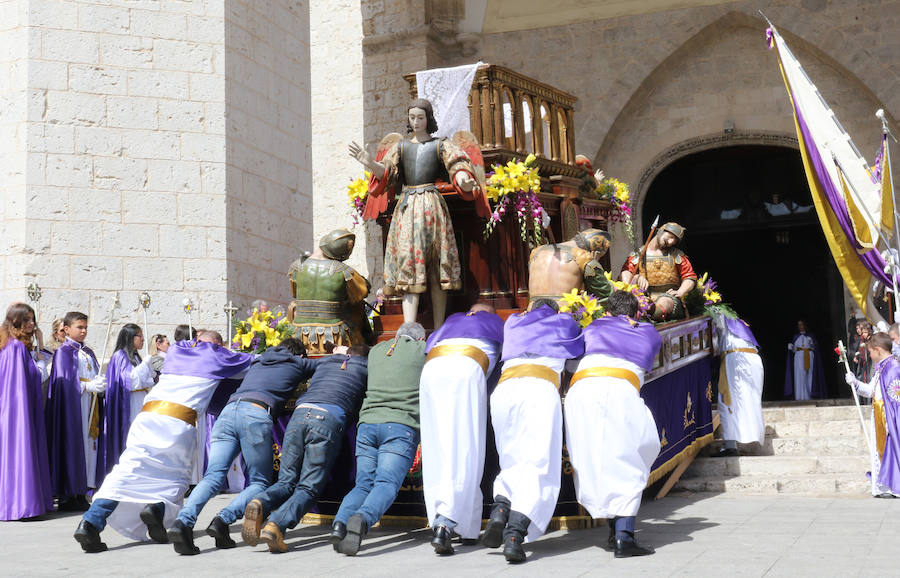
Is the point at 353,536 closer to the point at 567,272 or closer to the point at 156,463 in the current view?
the point at 156,463

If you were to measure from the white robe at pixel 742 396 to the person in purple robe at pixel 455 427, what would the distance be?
345 cm

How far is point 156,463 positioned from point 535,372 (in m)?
2.47

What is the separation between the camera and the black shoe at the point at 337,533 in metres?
5.65

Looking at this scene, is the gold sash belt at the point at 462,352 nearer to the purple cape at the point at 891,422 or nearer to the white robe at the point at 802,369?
the purple cape at the point at 891,422

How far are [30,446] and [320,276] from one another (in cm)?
262

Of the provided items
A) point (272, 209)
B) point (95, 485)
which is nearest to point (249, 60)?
point (272, 209)

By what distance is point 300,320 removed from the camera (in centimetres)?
764

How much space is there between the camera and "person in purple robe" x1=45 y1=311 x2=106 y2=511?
824cm

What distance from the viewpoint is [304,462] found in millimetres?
6047

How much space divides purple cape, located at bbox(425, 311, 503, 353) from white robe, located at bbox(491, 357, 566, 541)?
1.16 feet

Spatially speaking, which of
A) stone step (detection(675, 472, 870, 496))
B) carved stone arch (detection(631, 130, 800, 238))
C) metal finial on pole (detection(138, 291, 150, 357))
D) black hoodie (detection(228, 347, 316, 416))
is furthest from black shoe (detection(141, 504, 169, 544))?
carved stone arch (detection(631, 130, 800, 238))

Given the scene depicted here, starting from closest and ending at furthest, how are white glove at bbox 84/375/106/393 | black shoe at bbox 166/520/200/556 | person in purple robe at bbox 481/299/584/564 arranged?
person in purple robe at bbox 481/299/584/564 < black shoe at bbox 166/520/200/556 < white glove at bbox 84/375/106/393

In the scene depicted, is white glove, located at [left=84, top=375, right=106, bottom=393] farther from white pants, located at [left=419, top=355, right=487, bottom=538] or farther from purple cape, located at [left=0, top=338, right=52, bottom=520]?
white pants, located at [left=419, top=355, right=487, bottom=538]

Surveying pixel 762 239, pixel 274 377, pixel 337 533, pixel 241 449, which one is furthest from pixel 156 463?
pixel 762 239
